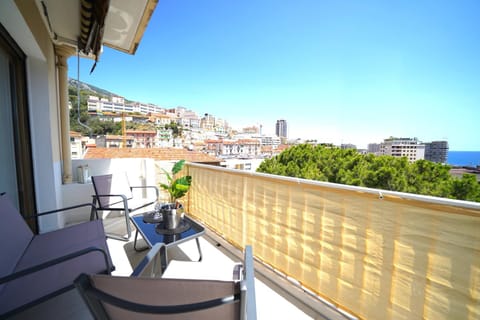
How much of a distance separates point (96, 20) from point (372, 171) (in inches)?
222

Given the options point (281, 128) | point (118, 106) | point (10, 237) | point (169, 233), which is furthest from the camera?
point (281, 128)

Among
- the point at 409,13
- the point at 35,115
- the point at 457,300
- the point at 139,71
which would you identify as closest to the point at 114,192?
the point at 35,115

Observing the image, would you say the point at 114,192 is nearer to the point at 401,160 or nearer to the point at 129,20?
the point at 129,20

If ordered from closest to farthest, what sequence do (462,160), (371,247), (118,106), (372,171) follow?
1. (371,247)
2. (372,171)
3. (462,160)
4. (118,106)

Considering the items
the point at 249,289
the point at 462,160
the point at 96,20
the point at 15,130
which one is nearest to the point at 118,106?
the point at 15,130

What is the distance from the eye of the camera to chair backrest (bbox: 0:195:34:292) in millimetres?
1394

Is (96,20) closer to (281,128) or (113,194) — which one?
(113,194)

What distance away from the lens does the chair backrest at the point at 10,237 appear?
139 cm

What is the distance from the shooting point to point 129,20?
8.57 ft

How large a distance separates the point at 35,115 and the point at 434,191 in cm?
663

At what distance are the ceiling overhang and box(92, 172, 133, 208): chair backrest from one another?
1854mm

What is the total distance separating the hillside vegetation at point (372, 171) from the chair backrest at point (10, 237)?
499cm

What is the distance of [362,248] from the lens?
1469 mm

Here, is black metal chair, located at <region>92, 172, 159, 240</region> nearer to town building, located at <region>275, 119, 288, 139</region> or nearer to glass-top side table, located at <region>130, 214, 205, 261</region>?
glass-top side table, located at <region>130, 214, 205, 261</region>
